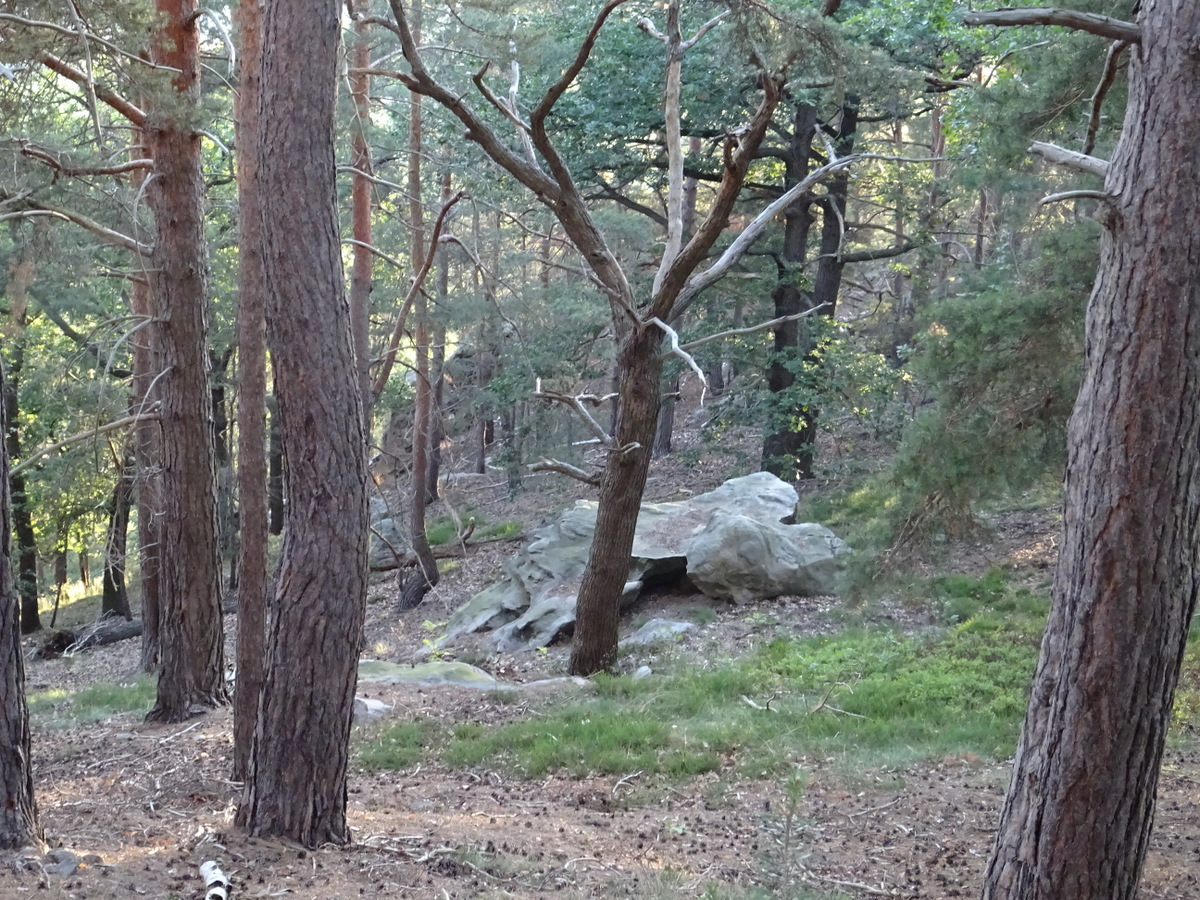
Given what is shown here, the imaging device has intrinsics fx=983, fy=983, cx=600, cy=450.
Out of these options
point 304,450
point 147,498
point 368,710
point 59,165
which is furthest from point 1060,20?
point 147,498

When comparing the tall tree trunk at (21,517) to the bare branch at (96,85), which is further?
the tall tree trunk at (21,517)

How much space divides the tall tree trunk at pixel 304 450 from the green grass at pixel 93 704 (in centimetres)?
563

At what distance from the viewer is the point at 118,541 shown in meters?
11.7

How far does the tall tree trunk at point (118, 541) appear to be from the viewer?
9.76 meters

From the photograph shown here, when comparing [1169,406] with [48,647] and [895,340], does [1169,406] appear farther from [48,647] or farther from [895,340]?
[895,340]

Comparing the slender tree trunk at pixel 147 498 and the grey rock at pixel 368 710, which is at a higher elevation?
the slender tree trunk at pixel 147 498

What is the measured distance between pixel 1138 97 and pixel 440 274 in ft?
66.3

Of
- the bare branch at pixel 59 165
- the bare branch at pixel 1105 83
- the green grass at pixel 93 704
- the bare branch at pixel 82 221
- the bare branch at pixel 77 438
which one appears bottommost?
the green grass at pixel 93 704

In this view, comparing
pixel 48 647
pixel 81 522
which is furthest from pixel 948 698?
pixel 81 522

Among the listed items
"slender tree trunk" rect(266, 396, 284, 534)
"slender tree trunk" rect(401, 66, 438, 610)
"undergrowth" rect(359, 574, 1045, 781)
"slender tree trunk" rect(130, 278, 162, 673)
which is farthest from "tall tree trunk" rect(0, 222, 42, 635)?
"undergrowth" rect(359, 574, 1045, 781)

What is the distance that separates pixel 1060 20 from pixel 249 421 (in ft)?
17.2

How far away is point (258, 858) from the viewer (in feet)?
15.5

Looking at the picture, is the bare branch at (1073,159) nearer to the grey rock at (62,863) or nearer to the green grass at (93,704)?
the grey rock at (62,863)

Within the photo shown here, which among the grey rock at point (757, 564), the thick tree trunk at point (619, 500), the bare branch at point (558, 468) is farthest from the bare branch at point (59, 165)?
the grey rock at point (757, 564)
